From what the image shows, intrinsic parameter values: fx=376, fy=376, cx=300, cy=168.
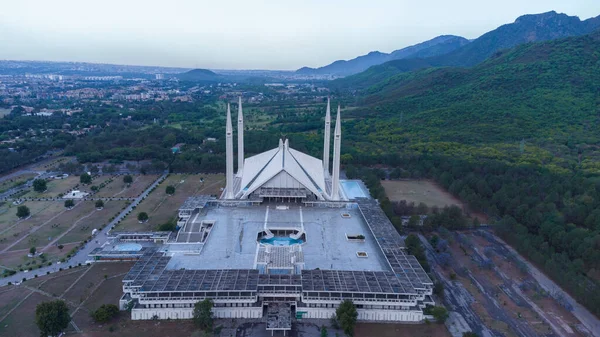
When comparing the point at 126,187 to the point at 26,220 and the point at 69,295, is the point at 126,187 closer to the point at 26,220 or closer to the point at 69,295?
the point at 26,220

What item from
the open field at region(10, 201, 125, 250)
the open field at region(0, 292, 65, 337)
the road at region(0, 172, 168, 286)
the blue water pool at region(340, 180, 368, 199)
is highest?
the blue water pool at region(340, 180, 368, 199)

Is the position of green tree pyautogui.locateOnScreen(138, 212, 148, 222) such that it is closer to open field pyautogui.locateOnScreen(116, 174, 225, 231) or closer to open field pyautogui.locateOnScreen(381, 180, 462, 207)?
open field pyautogui.locateOnScreen(116, 174, 225, 231)

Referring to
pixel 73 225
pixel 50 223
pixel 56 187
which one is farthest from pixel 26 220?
pixel 56 187

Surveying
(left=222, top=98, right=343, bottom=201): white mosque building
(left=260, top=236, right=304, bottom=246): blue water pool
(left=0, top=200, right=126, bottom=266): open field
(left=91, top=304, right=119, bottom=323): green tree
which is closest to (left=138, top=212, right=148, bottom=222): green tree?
(left=0, top=200, right=126, bottom=266): open field

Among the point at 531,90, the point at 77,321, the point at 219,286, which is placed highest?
the point at 531,90

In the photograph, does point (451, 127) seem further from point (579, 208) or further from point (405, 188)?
point (579, 208)

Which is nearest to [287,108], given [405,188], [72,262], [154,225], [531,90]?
[531,90]
